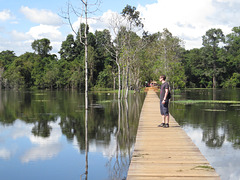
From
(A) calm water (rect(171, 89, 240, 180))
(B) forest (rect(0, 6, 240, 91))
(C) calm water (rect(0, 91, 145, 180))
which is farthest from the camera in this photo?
(B) forest (rect(0, 6, 240, 91))

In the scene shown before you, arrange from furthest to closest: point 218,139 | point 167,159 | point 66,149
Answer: point 218,139 → point 66,149 → point 167,159

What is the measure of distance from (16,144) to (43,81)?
72612mm

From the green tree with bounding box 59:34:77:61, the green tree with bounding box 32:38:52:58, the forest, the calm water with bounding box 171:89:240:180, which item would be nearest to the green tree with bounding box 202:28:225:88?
the forest

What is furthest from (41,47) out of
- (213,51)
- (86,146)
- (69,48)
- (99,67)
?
(86,146)

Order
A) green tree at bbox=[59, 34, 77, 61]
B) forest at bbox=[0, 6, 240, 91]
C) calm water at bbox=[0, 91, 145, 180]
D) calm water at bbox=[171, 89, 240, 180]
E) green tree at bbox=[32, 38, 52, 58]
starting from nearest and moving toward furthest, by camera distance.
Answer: calm water at bbox=[0, 91, 145, 180] < calm water at bbox=[171, 89, 240, 180] < forest at bbox=[0, 6, 240, 91] < green tree at bbox=[59, 34, 77, 61] < green tree at bbox=[32, 38, 52, 58]

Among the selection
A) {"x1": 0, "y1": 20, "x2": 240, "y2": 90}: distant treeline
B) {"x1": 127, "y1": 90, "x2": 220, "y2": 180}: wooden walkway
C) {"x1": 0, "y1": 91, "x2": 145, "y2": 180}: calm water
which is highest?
{"x1": 0, "y1": 20, "x2": 240, "y2": 90}: distant treeline

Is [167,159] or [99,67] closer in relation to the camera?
[167,159]

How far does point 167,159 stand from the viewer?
674 centimetres

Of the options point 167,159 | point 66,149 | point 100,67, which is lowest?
point 66,149

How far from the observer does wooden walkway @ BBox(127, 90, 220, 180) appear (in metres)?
5.66

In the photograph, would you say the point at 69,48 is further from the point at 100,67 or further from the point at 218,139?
the point at 218,139

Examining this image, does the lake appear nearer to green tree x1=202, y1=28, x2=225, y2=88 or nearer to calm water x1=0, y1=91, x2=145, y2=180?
calm water x1=0, y1=91, x2=145, y2=180

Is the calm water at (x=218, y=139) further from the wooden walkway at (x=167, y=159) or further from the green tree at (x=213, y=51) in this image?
the green tree at (x=213, y=51)

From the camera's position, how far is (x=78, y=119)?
16.4 meters
